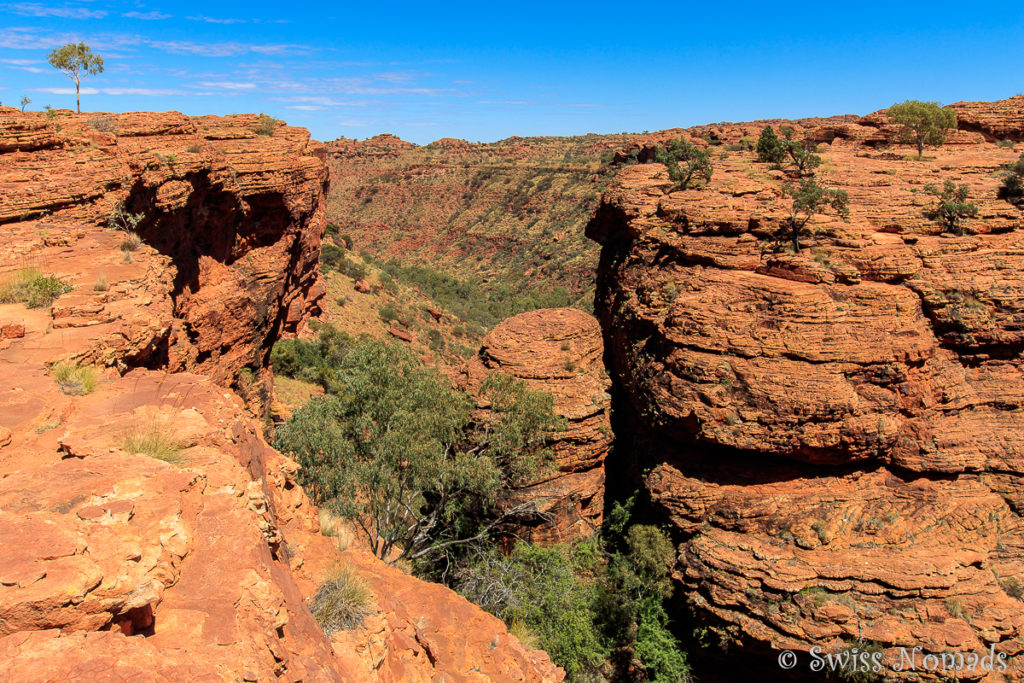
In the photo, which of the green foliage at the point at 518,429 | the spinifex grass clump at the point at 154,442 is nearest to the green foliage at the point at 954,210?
the green foliage at the point at 518,429

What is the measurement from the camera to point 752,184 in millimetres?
17750

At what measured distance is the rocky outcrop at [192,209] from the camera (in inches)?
418

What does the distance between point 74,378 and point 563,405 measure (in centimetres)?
1078

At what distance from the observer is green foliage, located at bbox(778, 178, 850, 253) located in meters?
14.9

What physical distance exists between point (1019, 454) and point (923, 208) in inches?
256

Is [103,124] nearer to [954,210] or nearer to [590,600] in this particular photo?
[590,600]

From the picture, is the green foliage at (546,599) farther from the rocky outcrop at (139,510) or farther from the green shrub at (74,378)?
the green shrub at (74,378)

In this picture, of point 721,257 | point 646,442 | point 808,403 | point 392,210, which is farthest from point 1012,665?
point 392,210

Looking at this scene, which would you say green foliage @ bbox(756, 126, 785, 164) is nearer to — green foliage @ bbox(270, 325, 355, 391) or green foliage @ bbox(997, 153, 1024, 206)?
green foliage @ bbox(997, 153, 1024, 206)

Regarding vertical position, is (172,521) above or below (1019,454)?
above

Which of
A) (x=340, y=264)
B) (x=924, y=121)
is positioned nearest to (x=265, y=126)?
(x=340, y=264)

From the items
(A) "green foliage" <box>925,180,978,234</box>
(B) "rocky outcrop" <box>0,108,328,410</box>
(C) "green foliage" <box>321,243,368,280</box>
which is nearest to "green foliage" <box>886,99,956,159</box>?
(A) "green foliage" <box>925,180,978,234</box>

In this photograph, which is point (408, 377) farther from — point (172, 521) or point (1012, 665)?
point (1012, 665)

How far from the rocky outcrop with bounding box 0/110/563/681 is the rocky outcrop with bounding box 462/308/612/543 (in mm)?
5712
